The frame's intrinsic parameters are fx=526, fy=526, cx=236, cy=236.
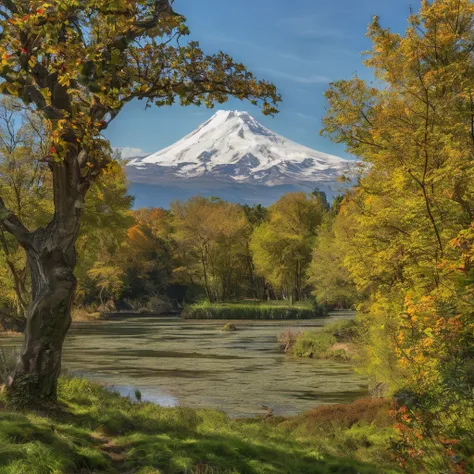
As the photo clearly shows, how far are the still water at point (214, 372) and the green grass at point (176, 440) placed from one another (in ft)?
10.7

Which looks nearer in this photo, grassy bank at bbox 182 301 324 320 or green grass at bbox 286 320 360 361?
green grass at bbox 286 320 360 361

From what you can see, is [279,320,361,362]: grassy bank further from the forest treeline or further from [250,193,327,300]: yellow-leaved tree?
[250,193,327,300]: yellow-leaved tree

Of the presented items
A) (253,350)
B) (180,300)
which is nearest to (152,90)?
(253,350)

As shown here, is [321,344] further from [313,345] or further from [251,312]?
[251,312]

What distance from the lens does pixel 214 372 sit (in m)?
24.2

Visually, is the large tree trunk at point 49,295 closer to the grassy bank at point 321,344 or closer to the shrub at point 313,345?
the grassy bank at point 321,344

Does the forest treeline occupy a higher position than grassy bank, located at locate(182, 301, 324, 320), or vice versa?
the forest treeline

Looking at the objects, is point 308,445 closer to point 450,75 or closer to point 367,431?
point 367,431

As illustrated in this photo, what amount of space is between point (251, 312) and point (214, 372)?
37975mm

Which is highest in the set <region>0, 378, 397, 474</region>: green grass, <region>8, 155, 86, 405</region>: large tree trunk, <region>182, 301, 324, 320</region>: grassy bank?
<region>8, 155, 86, 405</region>: large tree trunk

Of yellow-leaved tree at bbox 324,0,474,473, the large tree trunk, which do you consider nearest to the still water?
yellow-leaved tree at bbox 324,0,474,473

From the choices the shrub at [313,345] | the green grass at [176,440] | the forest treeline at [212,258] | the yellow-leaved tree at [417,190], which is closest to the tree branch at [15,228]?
the green grass at [176,440]

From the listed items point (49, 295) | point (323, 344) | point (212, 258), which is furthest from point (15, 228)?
point (212, 258)

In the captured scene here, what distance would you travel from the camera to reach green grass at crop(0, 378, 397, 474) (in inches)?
259
